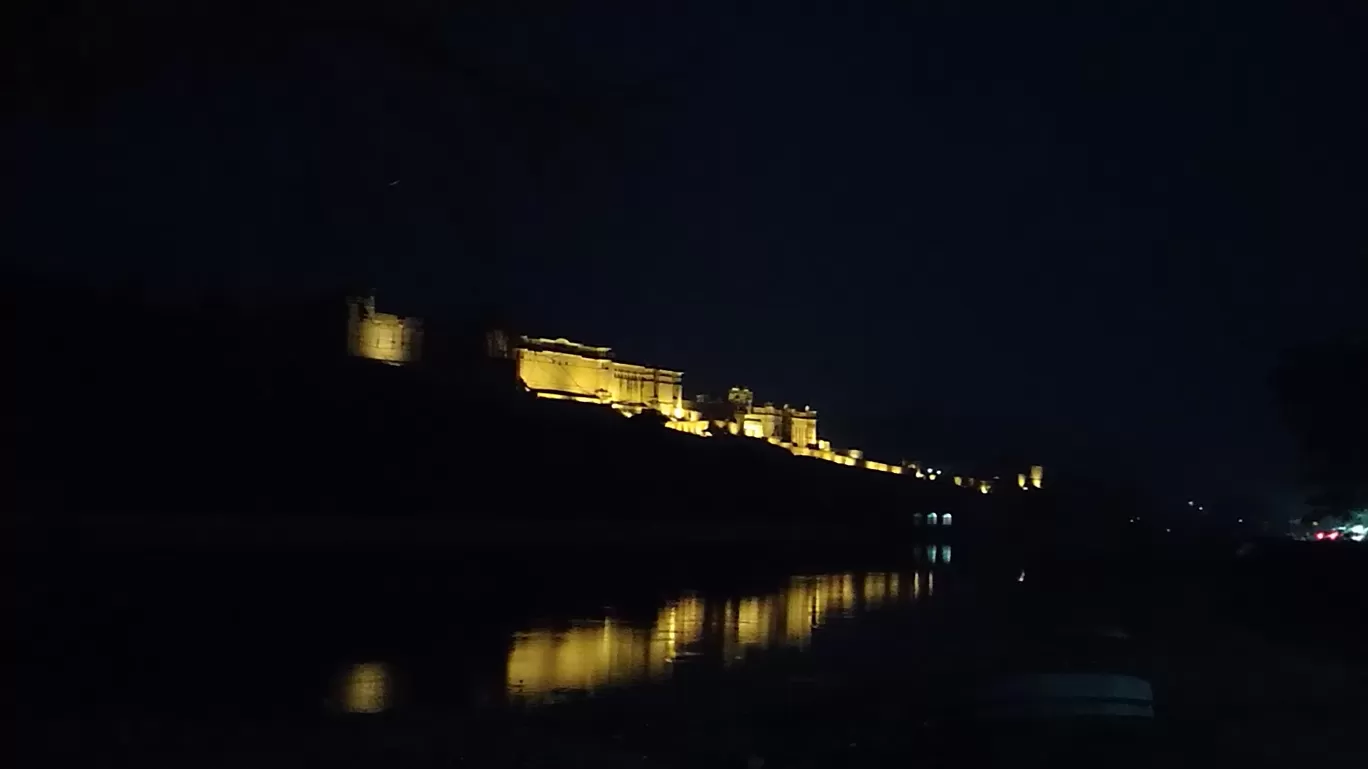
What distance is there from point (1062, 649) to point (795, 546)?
131 ft

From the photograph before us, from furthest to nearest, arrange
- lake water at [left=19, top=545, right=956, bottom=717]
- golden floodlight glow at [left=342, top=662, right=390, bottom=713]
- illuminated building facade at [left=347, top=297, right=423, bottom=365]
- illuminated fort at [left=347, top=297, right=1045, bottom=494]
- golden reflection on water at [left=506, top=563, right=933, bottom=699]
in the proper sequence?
illuminated fort at [left=347, top=297, right=1045, bottom=494], illuminated building facade at [left=347, top=297, right=423, bottom=365], golden reflection on water at [left=506, top=563, right=933, bottom=699], lake water at [left=19, top=545, right=956, bottom=717], golden floodlight glow at [left=342, top=662, right=390, bottom=713]

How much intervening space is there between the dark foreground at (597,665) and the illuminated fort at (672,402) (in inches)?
2609

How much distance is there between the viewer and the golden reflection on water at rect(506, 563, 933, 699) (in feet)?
46.4

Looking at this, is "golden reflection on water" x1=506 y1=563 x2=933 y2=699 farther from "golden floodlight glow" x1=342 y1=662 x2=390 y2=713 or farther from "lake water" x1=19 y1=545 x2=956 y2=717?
"golden floodlight glow" x1=342 y1=662 x2=390 y2=713

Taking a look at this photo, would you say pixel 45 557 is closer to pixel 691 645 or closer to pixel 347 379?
pixel 691 645

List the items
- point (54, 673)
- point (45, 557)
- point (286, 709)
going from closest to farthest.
A: 1. point (286, 709)
2. point (54, 673)
3. point (45, 557)

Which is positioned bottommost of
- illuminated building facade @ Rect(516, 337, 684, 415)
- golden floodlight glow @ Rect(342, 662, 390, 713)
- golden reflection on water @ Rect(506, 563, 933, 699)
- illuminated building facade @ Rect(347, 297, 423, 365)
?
golden floodlight glow @ Rect(342, 662, 390, 713)

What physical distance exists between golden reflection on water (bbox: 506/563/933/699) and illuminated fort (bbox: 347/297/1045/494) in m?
67.6

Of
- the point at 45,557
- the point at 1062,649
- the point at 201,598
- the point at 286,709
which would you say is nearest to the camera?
the point at 286,709

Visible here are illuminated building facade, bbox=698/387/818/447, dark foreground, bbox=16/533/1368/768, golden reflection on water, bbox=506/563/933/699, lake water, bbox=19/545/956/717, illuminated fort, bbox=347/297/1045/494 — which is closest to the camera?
dark foreground, bbox=16/533/1368/768

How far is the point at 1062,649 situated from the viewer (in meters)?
15.4

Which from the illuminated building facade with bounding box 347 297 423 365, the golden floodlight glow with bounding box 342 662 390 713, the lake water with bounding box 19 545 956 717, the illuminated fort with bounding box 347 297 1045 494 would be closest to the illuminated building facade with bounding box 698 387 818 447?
the illuminated fort with bounding box 347 297 1045 494

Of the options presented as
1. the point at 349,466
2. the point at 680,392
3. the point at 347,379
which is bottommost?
the point at 349,466

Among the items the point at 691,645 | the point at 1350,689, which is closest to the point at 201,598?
the point at 691,645
